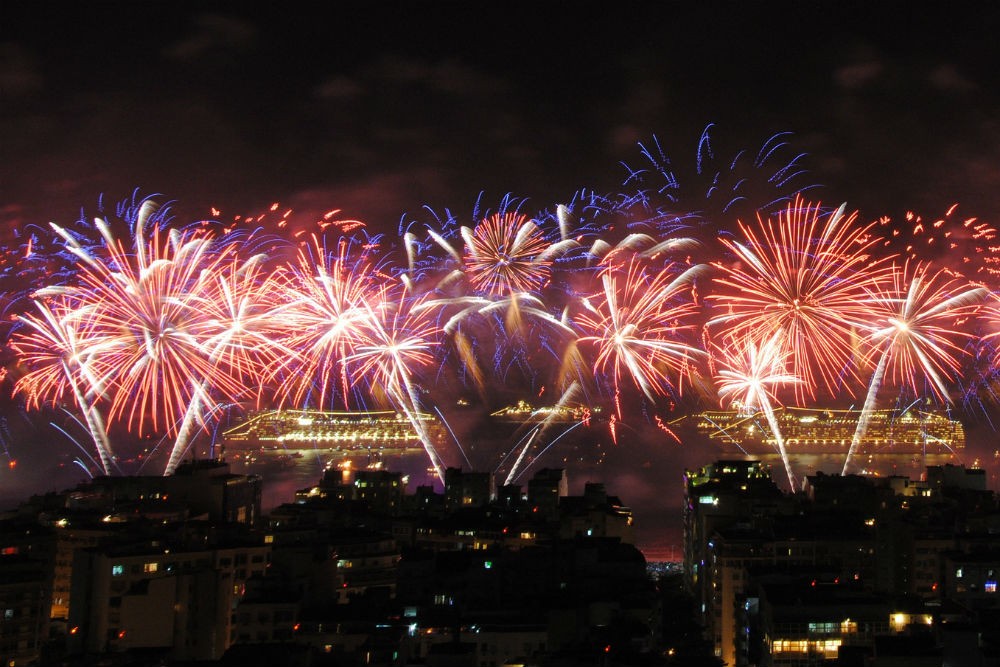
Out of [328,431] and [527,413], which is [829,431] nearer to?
[527,413]

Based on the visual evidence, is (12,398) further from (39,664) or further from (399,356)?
(39,664)

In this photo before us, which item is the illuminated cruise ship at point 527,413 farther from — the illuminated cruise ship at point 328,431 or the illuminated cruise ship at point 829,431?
the illuminated cruise ship at point 829,431

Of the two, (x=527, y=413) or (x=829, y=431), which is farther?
(x=527, y=413)

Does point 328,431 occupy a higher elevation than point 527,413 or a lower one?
lower

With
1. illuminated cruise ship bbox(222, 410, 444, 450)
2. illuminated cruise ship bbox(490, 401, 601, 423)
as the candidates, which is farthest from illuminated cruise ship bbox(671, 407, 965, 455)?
illuminated cruise ship bbox(222, 410, 444, 450)

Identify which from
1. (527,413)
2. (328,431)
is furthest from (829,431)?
(328,431)

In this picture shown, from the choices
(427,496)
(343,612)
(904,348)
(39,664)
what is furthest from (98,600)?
(904,348)

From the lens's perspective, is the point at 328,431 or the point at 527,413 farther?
the point at 527,413

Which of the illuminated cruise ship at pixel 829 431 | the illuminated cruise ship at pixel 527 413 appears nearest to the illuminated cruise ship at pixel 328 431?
the illuminated cruise ship at pixel 527 413
